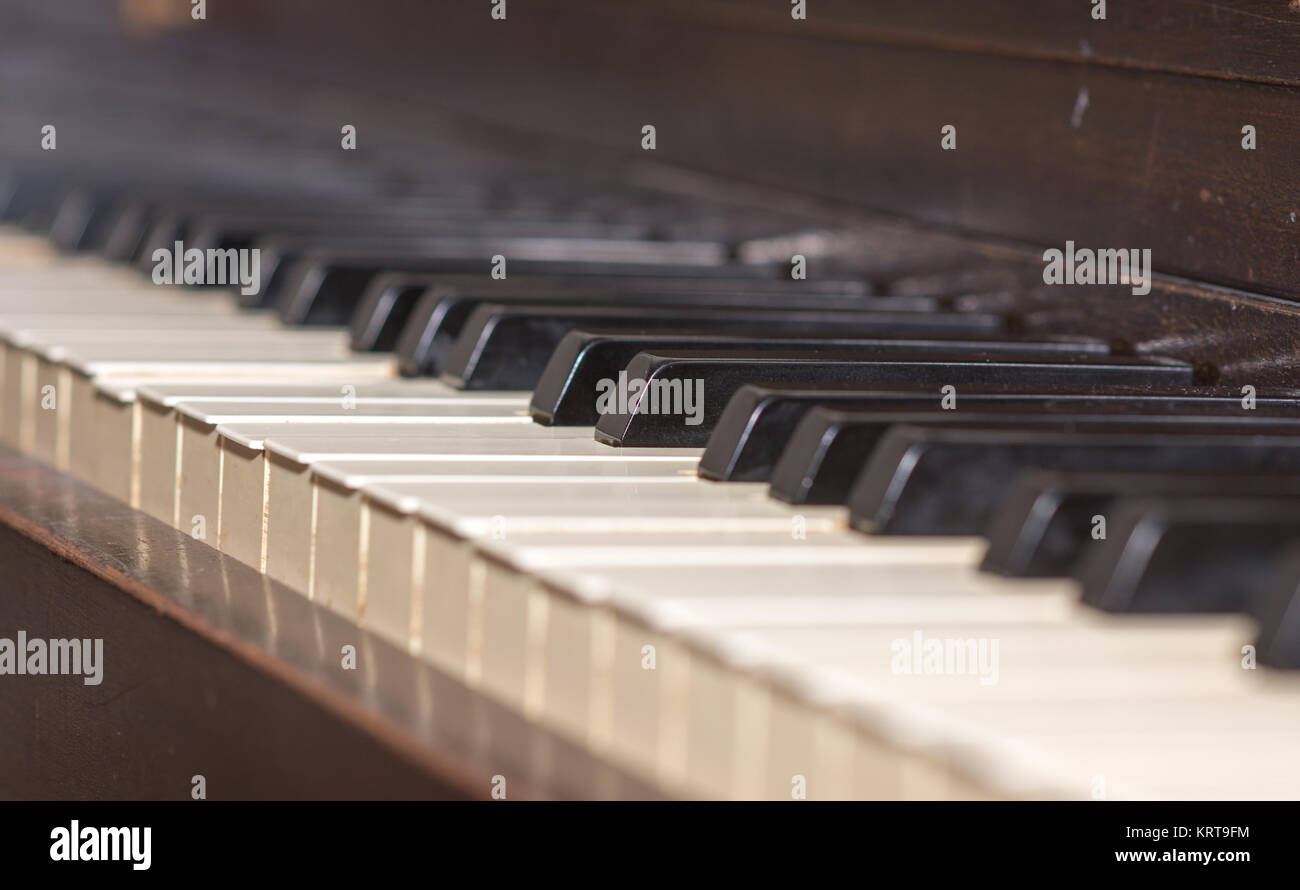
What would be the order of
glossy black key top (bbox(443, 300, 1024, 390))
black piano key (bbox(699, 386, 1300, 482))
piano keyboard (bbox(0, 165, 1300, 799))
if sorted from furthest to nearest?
glossy black key top (bbox(443, 300, 1024, 390)) → black piano key (bbox(699, 386, 1300, 482)) → piano keyboard (bbox(0, 165, 1300, 799))

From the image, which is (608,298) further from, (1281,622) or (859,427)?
(1281,622)

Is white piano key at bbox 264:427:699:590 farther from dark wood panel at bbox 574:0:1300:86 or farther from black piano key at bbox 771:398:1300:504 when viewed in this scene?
dark wood panel at bbox 574:0:1300:86

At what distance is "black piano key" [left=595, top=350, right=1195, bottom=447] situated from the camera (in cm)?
138

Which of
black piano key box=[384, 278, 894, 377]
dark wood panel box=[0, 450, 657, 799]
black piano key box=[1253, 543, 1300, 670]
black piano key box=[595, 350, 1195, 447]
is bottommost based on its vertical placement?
dark wood panel box=[0, 450, 657, 799]

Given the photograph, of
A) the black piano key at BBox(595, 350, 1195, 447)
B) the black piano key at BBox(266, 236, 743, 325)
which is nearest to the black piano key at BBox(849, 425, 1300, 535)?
the black piano key at BBox(595, 350, 1195, 447)

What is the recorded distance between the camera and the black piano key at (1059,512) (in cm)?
100

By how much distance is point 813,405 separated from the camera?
4.14 ft

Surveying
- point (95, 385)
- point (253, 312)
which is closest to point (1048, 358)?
point (95, 385)

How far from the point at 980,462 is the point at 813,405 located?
174 mm

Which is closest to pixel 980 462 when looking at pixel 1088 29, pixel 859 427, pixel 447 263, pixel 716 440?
pixel 859 427

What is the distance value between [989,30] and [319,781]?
105 centimetres

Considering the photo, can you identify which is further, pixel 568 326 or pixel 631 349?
pixel 568 326

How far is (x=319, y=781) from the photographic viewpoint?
111cm

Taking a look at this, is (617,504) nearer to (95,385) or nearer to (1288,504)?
(1288,504)
